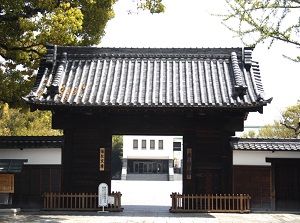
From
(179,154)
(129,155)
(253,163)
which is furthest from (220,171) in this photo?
(179,154)

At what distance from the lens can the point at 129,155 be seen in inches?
2389

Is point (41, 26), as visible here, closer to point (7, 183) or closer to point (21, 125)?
point (7, 183)

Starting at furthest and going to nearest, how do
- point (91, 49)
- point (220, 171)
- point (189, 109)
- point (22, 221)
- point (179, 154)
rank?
point (179, 154)
point (91, 49)
point (220, 171)
point (189, 109)
point (22, 221)

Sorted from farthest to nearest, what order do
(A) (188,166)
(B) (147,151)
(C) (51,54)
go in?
(B) (147,151) → (C) (51,54) → (A) (188,166)

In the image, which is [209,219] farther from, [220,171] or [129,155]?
[129,155]

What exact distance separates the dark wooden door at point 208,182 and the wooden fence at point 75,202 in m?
3.33

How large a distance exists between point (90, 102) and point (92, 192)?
3.93 m

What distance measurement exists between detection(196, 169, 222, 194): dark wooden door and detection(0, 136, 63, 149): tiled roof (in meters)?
5.92

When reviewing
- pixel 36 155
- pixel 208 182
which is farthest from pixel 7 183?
pixel 208 182

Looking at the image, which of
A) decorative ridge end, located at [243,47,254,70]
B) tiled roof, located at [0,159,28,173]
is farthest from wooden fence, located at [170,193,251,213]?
tiled roof, located at [0,159,28,173]

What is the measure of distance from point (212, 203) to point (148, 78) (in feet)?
19.6

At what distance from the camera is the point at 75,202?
56.5 feet

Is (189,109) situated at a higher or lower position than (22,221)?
higher

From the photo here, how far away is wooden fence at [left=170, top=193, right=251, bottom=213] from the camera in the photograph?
17.1 metres
